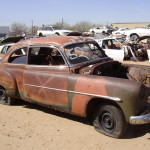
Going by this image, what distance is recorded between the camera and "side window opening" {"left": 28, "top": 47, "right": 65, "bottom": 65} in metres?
5.87

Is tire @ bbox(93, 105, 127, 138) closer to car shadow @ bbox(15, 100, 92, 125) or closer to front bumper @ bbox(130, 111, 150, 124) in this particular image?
front bumper @ bbox(130, 111, 150, 124)

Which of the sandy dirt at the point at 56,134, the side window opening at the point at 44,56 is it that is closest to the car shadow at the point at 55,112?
the sandy dirt at the point at 56,134

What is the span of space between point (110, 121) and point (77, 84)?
843 millimetres

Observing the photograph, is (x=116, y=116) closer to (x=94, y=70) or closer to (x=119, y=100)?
(x=119, y=100)

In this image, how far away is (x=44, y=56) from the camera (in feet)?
20.7

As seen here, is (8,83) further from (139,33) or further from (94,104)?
(139,33)

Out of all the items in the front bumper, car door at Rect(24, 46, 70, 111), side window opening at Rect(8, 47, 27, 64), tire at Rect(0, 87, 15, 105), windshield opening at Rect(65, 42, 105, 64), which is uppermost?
windshield opening at Rect(65, 42, 105, 64)

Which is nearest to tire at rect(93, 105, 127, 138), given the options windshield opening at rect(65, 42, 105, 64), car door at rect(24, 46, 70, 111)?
car door at rect(24, 46, 70, 111)

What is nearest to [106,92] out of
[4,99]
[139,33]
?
[4,99]

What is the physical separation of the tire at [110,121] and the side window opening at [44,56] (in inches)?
71.8

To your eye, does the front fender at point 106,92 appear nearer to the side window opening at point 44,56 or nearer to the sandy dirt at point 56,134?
the sandy dirt at point 56,134

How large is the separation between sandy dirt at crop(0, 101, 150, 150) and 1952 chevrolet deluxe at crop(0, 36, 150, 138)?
8.9 inches

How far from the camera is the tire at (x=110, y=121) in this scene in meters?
4.25

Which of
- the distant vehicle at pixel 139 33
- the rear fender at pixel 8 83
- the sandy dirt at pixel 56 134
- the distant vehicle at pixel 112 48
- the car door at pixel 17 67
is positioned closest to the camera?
the sandy dirt at pixel 56 134
